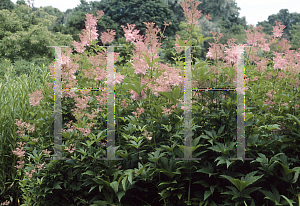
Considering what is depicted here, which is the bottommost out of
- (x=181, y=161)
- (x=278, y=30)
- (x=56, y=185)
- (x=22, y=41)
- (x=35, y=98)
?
(x=56, y=185)

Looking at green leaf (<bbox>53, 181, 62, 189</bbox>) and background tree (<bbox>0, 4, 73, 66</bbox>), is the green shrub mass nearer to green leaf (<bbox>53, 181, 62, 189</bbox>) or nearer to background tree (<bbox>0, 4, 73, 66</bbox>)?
green leaf (<bbox>53, 181, 62, 189</bbox>)

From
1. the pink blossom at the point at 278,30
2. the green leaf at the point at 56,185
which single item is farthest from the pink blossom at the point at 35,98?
the pink blossom at the point at 278,30

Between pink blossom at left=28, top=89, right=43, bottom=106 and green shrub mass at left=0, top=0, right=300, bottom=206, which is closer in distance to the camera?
green shrub mass at left=0, top=0, right=300, bottom=206

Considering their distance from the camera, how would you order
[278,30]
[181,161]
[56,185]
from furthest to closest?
[278,30]
[56,185]
[181,161]

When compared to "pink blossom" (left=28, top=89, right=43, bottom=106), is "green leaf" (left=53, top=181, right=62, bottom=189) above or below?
below

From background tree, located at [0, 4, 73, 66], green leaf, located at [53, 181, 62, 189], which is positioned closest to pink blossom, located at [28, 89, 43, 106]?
green leaf, located at [53, 181, 62, 189]

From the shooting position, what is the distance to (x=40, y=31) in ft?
36.9

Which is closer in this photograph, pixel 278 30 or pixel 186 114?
pixel 186 114

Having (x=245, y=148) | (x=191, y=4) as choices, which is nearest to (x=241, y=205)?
(x=245, y=148)

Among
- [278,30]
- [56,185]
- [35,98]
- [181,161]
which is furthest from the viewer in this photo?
[278,30]

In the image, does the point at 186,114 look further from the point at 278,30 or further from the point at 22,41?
the point at 22,41

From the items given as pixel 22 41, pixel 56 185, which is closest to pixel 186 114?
pixel 56 185

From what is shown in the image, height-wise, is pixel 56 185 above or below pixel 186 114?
below

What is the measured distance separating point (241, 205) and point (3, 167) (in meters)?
2.85
